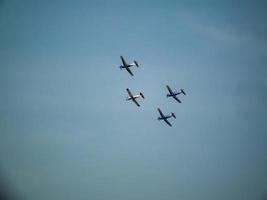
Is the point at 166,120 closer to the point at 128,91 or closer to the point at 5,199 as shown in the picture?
the point at 128,91

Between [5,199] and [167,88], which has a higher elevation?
[167,88]

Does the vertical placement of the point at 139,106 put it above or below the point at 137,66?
below

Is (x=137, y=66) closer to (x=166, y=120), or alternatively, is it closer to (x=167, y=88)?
(x=167, y=88)

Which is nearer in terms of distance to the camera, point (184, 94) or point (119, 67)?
point (119, 67)

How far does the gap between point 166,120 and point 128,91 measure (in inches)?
598

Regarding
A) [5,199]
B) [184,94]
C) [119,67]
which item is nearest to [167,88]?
[184,94]

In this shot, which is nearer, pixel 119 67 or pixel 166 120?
pixel 119 67

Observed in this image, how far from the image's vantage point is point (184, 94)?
131250 mm

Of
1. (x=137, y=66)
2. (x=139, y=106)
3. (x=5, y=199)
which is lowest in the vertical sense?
(x=5, y=199)

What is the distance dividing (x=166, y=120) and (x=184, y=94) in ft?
31.1

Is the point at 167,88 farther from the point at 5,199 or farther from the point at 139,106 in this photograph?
the point at 5,199

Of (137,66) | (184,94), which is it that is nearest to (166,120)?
(184,94)

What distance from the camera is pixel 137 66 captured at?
408 ft

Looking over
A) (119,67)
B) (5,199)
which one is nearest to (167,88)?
(119,67)
